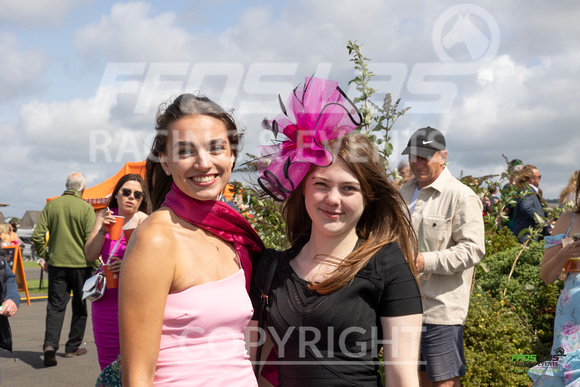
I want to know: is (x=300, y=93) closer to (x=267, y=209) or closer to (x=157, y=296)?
(x=157, y=296)

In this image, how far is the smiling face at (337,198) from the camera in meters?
2.11

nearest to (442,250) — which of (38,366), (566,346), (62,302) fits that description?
(566,346)

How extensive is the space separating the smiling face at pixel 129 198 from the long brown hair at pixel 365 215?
2459mm

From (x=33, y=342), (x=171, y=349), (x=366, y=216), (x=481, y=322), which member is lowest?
(x=33, y=342)

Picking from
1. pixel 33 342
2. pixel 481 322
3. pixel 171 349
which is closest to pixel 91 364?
pixel 33 342

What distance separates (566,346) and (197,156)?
8.01ft

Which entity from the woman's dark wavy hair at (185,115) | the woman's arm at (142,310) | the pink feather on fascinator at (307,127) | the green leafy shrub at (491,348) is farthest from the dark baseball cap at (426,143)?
the woman's arm at (142,310)

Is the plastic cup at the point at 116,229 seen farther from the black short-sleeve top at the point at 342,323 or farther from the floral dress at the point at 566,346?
the floral dress at the point at 566,346

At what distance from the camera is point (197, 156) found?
6.68 feet

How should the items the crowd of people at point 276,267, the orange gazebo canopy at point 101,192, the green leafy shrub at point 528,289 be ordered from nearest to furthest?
the crowd of people at point 276,267 → the green leafy shrub at point 528,289 → the orange gazebo canopy at point 101,192

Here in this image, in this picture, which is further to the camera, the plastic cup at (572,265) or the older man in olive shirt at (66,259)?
the older man in olive shirt at (66,259)

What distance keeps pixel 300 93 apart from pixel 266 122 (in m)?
0.22

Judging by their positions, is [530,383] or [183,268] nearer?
[183,268]

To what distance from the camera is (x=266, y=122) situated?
92.5 inches
